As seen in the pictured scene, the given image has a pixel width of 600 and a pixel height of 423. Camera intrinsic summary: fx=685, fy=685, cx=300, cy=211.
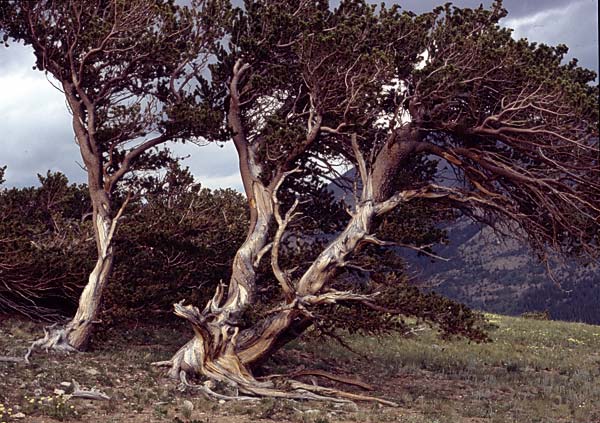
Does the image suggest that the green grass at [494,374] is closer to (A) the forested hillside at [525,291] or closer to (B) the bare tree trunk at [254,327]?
(B) the bare tree trunk at [254,327]

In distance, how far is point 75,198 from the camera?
23.9 m

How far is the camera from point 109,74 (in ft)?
62.1

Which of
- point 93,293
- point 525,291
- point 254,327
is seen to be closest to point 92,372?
point 93,293

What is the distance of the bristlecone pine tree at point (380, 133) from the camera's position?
49.6ft

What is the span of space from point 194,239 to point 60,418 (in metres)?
9.54

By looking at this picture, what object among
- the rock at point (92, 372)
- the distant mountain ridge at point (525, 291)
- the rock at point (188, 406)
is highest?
the distant mountain ridge at point (525, 291)

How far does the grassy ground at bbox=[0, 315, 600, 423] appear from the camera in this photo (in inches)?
483

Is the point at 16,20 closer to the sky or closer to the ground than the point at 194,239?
closer to the sky

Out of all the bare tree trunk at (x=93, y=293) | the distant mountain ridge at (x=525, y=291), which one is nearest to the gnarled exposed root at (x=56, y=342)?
the bare tree trunk at (x=93, y=293)

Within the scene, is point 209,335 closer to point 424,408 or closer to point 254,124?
point 424,408

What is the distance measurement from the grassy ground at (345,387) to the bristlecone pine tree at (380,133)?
159 centimetres

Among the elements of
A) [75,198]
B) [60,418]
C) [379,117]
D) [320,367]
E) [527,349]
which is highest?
[379,117]

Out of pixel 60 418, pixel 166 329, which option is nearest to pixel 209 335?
pixel 60 418

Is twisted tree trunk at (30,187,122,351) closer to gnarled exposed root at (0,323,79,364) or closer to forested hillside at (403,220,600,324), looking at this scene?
gnarled exposed root at (0,323,79,364)
